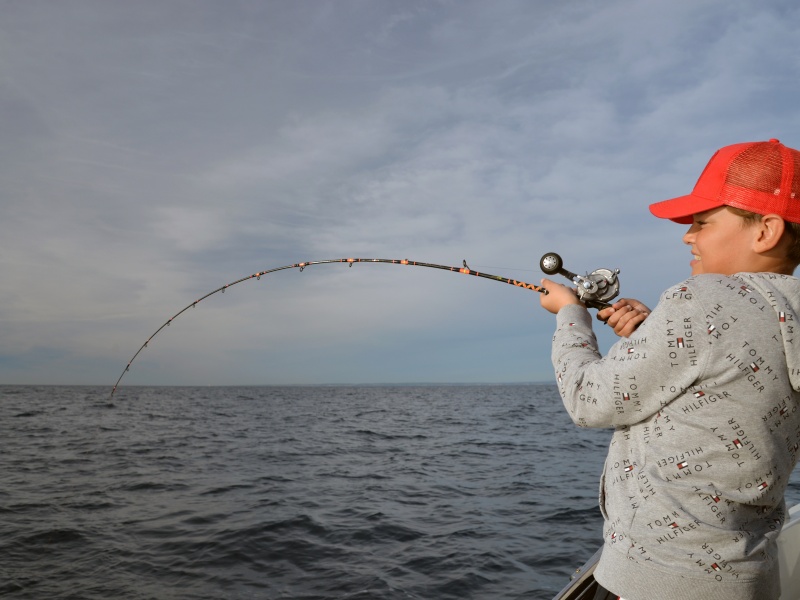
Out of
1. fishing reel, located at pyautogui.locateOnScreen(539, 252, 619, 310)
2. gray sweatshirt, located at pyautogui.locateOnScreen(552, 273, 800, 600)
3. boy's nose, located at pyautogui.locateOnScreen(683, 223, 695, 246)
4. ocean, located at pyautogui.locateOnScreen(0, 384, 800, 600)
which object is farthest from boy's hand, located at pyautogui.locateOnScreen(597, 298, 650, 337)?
ocean, located at pyautogui.locateOnScreen(0, 384, 800, 600)

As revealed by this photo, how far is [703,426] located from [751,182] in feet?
1.97

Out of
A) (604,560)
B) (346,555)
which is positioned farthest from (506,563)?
(604,560)

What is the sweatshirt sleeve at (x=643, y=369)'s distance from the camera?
138cm

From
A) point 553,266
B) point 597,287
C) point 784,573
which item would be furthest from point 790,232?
point 784,573

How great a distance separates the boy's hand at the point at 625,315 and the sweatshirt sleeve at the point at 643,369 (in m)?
0.27

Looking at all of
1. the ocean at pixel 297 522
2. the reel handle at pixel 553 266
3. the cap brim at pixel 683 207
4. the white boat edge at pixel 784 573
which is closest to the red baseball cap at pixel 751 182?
the cap brim at pixel 683 207

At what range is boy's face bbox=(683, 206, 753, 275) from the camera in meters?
1.54

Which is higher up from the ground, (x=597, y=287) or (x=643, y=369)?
(x=597, y=287)

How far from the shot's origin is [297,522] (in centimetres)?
854

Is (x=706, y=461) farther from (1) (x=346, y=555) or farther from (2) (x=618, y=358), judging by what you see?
(1) (x=346, y=555)

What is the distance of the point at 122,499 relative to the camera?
10.1 meters

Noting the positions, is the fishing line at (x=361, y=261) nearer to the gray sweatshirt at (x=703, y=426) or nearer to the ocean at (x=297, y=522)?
the gray sweatshirt at (x=703, y=426)

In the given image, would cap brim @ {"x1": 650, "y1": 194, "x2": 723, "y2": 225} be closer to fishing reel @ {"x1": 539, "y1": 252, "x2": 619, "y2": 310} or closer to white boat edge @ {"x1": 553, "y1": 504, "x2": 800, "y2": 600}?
fishing reel @ {"x1": 539, "y1": 252, "x2": 619, "y2": 310}

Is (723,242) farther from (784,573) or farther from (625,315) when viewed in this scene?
(784,573)
